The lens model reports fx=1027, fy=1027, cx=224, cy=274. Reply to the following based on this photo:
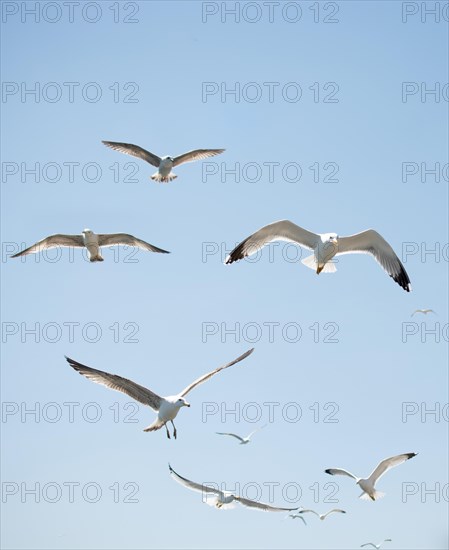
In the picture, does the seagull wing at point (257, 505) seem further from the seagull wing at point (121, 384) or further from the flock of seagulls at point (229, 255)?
the seagull wing at point (121, 384)

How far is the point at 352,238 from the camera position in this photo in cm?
1568

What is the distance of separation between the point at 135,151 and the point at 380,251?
6.04 metres

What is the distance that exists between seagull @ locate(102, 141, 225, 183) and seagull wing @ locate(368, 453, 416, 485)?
21.5ft

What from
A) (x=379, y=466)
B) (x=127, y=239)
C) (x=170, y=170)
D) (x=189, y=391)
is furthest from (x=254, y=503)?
(x=170, y=170)

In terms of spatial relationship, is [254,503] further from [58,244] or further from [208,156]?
[208,156]

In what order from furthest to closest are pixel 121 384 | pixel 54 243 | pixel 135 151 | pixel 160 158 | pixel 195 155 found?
pixel 195 155, pixel 135 151, pixel 160 158, pixel 54 243, pixel 121 384

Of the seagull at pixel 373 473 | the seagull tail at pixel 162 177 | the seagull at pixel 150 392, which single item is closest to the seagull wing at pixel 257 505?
the seagull at pixel 373 473

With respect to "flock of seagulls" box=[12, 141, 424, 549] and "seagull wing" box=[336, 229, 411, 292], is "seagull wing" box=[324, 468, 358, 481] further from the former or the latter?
"seagull wing" box=[336, 229, 411, 292]

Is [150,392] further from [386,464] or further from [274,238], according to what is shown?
[386,464]

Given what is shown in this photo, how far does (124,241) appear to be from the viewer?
61.7ft

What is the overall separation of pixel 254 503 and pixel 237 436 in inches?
60.2

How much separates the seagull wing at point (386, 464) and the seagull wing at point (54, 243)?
652 cm

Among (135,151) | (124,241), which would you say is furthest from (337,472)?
(135,151)

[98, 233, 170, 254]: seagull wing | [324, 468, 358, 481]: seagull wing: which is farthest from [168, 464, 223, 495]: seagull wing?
[98, 233, 170, 254]: seagull wing
